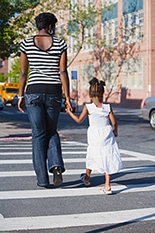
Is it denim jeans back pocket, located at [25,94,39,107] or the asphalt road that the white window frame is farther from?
denim jeans back pocket, located at [25,94,39,107]

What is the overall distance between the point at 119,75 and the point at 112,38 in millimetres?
4199

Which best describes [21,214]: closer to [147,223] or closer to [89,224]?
A: [89,224]

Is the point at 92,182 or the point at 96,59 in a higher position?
the point at 96,59

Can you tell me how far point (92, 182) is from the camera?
4969mm

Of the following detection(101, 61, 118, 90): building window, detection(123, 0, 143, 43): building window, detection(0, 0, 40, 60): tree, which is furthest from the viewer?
detection(101, 61, 118, 90): building window

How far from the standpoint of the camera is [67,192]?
436 centimetres

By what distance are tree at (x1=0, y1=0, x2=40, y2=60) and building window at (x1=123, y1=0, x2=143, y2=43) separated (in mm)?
18918

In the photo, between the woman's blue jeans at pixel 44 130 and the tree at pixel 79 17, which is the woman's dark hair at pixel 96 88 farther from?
the tree at pixel 79 17

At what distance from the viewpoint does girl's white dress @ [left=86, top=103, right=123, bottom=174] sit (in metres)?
4.37

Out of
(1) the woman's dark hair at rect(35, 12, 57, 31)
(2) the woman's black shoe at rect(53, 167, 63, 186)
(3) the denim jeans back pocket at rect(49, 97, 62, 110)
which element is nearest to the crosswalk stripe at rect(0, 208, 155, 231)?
(2) the woman's black shoe at rect(53, 167, 63, 186)

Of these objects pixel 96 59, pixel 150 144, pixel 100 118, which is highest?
pixel 96 59

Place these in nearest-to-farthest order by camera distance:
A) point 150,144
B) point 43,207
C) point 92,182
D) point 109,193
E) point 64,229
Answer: point 64,229 → point 43,207 → point 109,193 → point 92,182 → point 150,144

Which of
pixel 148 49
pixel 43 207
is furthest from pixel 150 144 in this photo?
pixel 148 49

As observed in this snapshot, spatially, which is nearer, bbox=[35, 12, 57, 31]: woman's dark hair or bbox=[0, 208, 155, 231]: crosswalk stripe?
bbox=[0, 208, 155, 231]: crosswalk stripe
